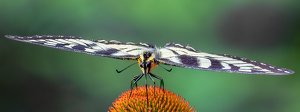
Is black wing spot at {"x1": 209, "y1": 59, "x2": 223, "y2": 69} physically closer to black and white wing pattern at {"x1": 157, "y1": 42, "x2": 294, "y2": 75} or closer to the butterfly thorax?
black and white wing pattern at {"x1": 157, "y1": 42, "x2": 294, "y2": 75}

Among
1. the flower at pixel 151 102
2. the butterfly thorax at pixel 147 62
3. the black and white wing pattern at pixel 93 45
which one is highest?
the black and white wing pattern at pixel 93 45

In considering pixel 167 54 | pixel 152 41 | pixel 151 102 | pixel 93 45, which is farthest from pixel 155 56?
pixel 152 41

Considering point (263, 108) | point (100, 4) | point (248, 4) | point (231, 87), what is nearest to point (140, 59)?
point (231, 87)

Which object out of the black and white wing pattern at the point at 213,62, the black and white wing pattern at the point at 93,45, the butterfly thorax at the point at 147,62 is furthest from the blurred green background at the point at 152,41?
the butterfly thorax at the point at 147,62

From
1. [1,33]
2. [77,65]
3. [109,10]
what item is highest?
[109,10]

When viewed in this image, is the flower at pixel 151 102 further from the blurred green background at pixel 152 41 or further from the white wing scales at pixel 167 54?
Result: the blurred green background at pixel 152 41

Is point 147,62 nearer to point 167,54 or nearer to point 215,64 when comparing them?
point 167,54

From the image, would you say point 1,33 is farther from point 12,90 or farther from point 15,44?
point 12,90

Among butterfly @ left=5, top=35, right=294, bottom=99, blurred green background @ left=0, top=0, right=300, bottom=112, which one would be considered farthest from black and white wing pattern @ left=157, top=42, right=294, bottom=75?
blurred green background @ left=0, top=0, right=300, bottom=112
